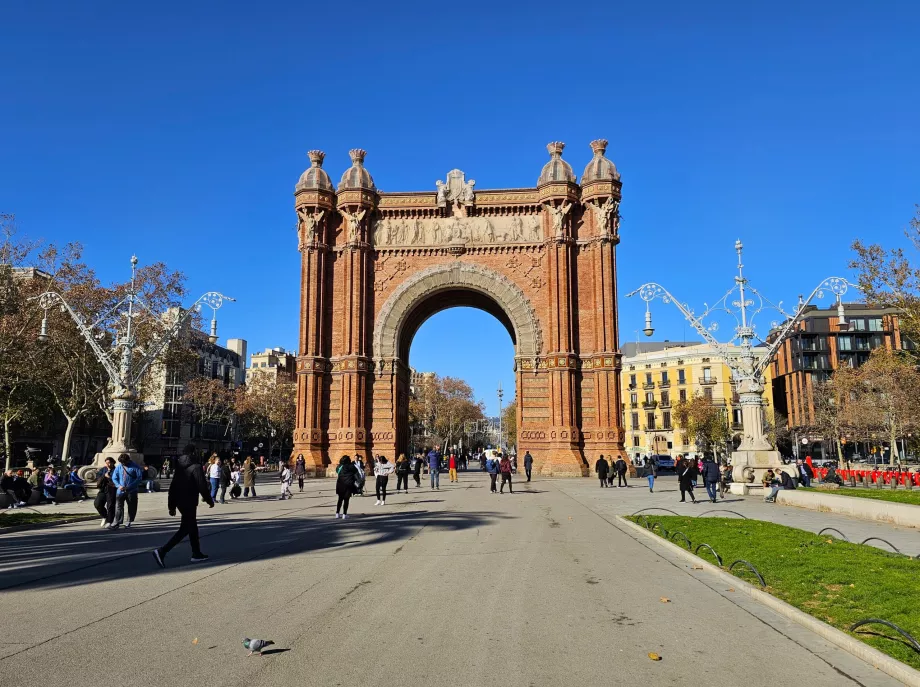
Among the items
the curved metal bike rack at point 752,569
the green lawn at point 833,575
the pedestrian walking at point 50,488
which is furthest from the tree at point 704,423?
the curved metal bike rack at point 752,569

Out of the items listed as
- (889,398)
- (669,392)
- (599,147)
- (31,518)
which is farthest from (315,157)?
(669,392)

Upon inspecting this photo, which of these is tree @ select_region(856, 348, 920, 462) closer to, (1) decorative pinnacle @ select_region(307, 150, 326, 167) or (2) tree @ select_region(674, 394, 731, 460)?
(2) tree @ select_region(674, 394, 731, 460)

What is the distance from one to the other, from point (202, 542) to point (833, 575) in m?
10.6

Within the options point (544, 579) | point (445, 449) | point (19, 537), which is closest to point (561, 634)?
point (544, 579)

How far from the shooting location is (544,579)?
9.17 meters

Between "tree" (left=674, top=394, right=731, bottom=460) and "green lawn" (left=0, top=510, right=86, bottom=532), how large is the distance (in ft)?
202

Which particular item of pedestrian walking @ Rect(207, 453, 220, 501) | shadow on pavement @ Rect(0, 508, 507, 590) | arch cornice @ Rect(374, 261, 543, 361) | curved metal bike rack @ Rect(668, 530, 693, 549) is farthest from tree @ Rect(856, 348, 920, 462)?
pedestrian walking @ Rect(207, 453, 220, 501)

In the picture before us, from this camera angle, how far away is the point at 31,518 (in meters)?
17.0

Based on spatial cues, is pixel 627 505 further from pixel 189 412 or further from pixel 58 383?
pixel 189 412

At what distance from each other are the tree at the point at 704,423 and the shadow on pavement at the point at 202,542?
5664cm

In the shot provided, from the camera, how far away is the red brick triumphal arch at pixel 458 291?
39.3 m

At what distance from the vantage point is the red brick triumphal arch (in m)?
39.3

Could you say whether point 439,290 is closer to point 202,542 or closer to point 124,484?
point 124,484

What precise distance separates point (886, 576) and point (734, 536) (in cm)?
446
